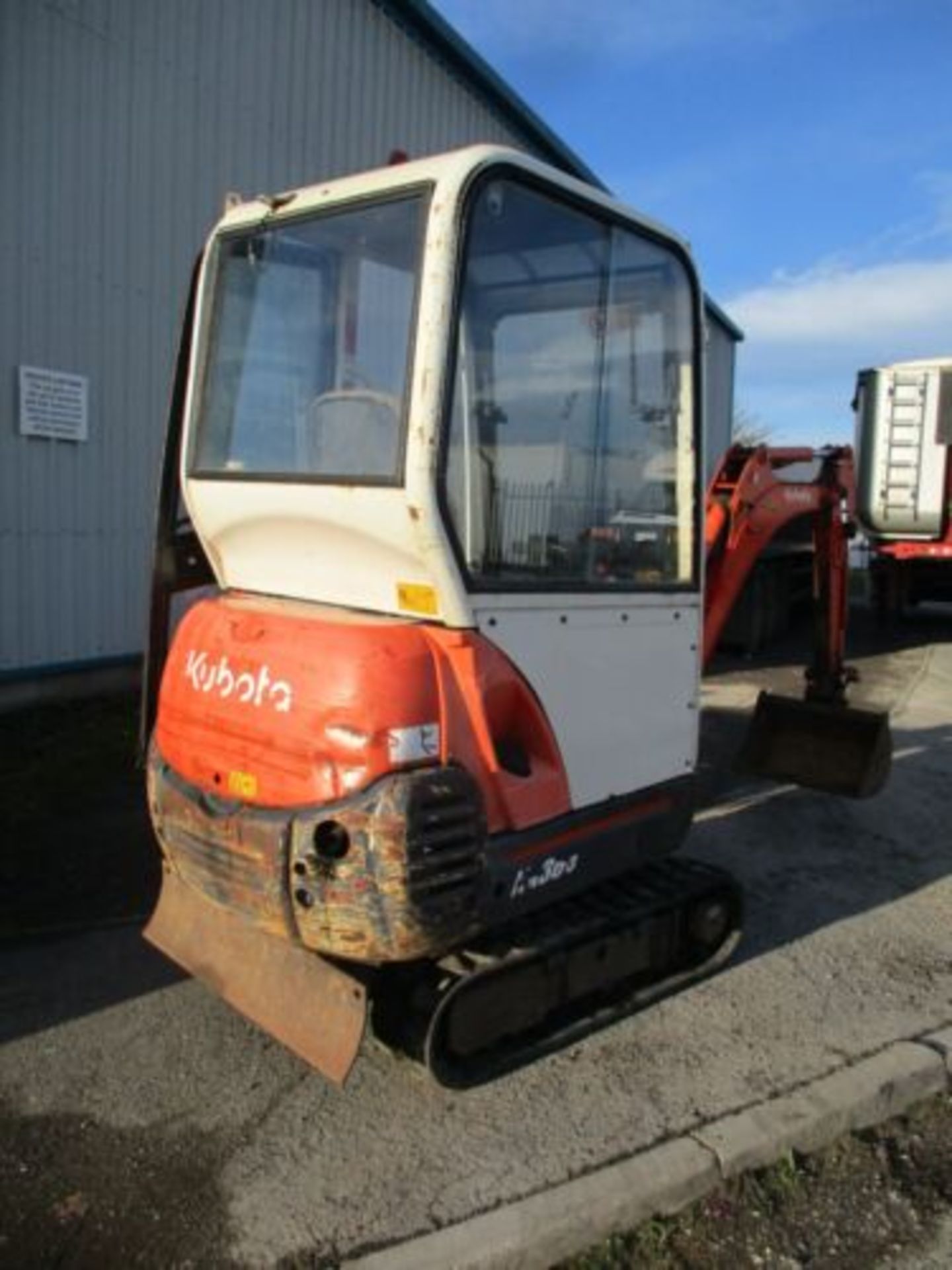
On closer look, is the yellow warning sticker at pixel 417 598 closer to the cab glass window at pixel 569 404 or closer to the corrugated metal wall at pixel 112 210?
the cab glass window at pixel 569 404

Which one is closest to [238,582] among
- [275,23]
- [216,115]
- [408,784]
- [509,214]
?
[408,784]

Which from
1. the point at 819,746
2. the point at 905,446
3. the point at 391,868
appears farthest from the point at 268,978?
the point at 905,446

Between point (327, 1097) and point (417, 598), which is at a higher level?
point (417, 598)

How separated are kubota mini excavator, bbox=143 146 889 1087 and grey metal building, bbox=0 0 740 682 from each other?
406cm

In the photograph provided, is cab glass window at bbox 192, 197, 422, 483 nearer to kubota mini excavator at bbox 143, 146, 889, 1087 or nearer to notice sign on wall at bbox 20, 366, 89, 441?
kubota mini excavator at bbox 143, 146, 889, 1087

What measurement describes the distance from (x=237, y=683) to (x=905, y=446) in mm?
12380

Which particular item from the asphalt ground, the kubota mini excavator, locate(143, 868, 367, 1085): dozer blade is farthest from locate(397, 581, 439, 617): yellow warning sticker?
the asphalt ground

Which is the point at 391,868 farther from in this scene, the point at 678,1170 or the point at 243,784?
the point at 678,1170

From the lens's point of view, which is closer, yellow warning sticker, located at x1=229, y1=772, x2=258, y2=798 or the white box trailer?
yellow warning sticker, located at x1=229, y1=772, x2=258, y2=798

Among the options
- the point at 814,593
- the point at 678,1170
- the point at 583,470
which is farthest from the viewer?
the point at 814,593

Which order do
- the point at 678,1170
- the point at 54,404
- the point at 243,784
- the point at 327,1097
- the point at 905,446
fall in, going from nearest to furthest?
the point at 678,1170 < the point at 243,784 < the point at 327,1097 < the point at 54,404 < the point at 905,446

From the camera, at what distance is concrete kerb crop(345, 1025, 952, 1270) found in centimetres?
271

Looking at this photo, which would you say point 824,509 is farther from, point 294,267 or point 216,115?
point 216,115

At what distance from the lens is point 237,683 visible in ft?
10.6
